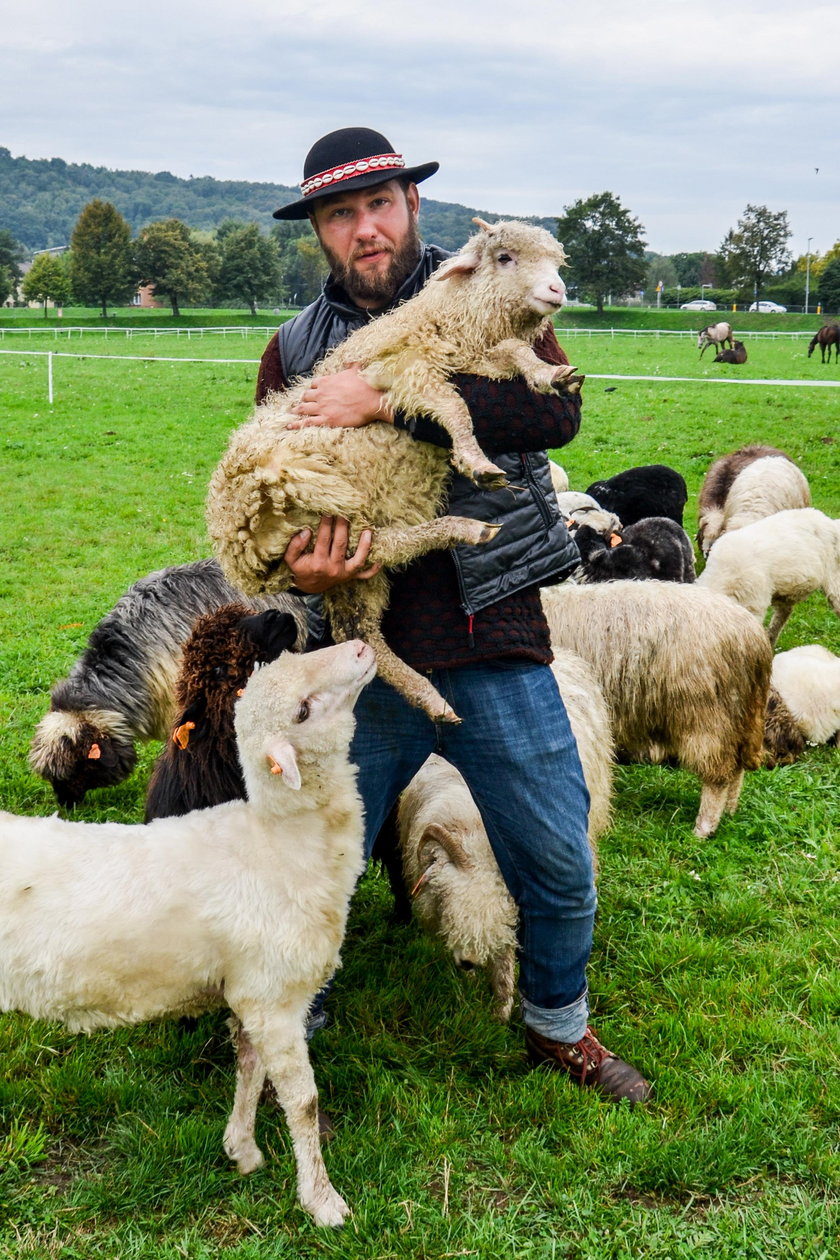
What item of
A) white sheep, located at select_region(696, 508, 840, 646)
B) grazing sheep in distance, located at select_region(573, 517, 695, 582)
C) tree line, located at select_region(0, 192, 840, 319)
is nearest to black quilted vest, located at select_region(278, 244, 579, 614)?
grazing sheep in distance, located at select_region(573, 517, 695, 582)

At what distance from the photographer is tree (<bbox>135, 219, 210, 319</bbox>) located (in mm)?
66375

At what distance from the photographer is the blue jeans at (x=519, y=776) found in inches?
117

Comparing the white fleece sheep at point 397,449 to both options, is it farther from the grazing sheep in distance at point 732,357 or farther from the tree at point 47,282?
the tree at point 47,282

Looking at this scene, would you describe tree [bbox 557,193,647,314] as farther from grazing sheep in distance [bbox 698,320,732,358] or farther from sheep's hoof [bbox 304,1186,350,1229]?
sheep's hoof [bbox 304,1186,350,1229]

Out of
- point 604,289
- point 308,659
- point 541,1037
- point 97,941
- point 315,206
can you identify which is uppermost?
point 604,289

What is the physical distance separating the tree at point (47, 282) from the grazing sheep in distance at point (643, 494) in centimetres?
7202

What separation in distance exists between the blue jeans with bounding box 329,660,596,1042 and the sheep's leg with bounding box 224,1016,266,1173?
729 millimetres

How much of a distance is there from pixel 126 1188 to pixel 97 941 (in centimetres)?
83

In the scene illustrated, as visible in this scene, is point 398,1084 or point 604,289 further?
point 604,289

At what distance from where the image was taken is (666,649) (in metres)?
5.29

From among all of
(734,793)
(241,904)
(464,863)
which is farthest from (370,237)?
(734,793)

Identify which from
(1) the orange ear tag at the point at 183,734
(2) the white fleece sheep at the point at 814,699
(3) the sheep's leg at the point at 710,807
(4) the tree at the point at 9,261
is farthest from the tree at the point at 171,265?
(1) the orange ear tag at the point at 183,734

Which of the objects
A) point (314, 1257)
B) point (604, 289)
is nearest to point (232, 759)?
point (314, 1257)

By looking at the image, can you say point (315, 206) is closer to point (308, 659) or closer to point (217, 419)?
point (308, 659)
